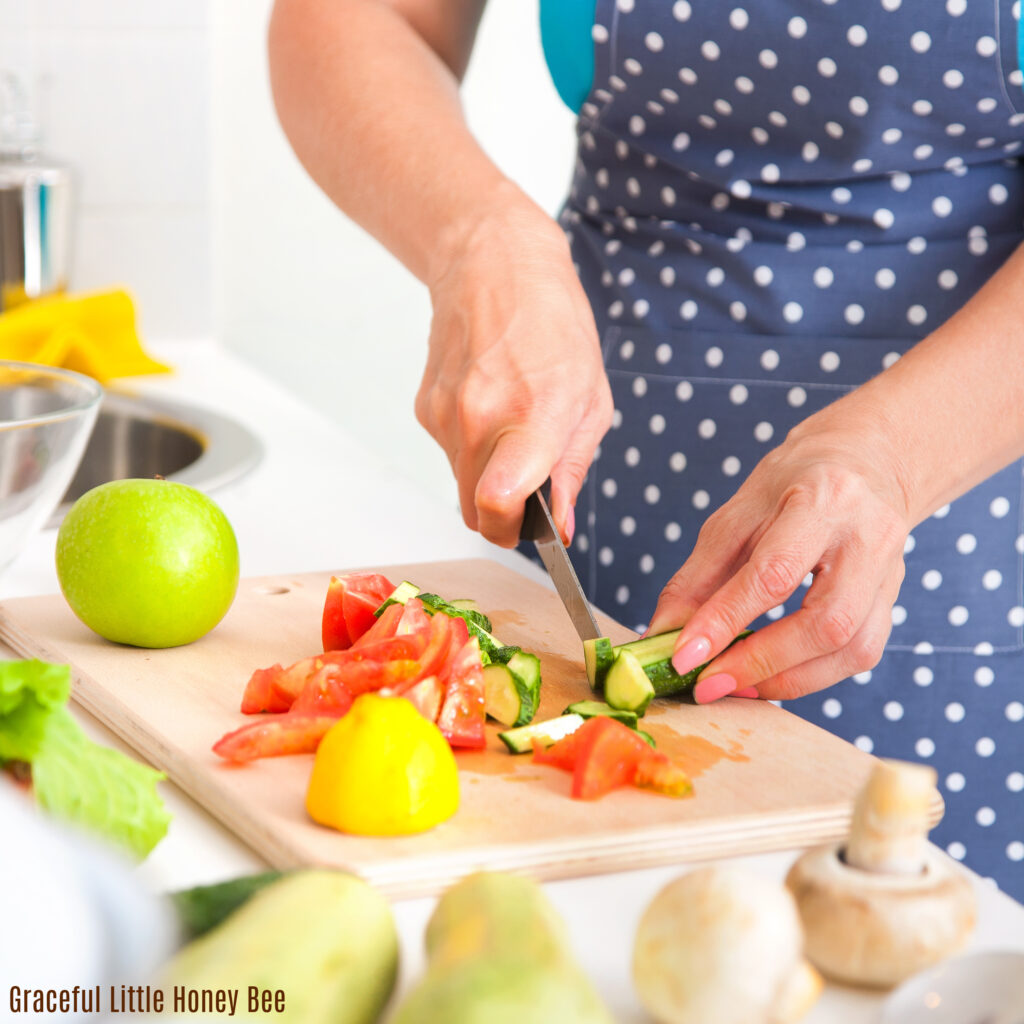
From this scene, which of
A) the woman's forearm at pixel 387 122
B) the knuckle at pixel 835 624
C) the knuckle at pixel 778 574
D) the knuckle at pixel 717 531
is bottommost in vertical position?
the knuckle at pixel 835 624

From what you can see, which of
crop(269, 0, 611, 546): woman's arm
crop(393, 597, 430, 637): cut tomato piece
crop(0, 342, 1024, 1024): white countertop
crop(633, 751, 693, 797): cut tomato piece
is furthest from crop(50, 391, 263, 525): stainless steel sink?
crop(633, 751, 693, 797): cut tomato piece

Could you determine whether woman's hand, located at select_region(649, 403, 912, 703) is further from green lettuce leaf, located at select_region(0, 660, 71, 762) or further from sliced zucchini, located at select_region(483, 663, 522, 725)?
green lettuce leaf, located at select_region(0, 660, 71, 762)

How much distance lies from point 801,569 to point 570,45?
73cm

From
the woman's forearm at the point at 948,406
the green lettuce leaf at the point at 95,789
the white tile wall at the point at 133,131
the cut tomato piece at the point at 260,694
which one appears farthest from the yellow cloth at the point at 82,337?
the green lettuce leaf at the point at 95,789

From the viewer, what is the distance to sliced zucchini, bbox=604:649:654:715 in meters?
1.02

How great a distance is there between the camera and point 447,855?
787mm

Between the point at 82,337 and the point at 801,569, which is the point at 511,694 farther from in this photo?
the point at 82,337

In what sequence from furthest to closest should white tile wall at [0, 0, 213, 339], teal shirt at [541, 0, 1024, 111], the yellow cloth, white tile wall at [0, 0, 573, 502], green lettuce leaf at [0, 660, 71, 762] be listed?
white tile wall at [0, 0, 573, 502] < white tile wall at [0, 0, 213, 339] < the yellow cloth < teal shirt at [541, 0, 1024, 111] < green lettuce leaf at [0, 660, 71, 762]

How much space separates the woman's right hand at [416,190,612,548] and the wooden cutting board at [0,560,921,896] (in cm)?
15

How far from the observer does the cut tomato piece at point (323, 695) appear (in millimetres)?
961

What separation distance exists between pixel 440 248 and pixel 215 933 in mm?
884

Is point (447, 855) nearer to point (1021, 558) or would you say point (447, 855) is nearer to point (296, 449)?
point (1021, 558)

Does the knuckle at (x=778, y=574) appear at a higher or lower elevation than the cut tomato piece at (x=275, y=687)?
higher

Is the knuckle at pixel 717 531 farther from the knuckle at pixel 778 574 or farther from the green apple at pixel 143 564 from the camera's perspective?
the green apple at pixel 143 564
